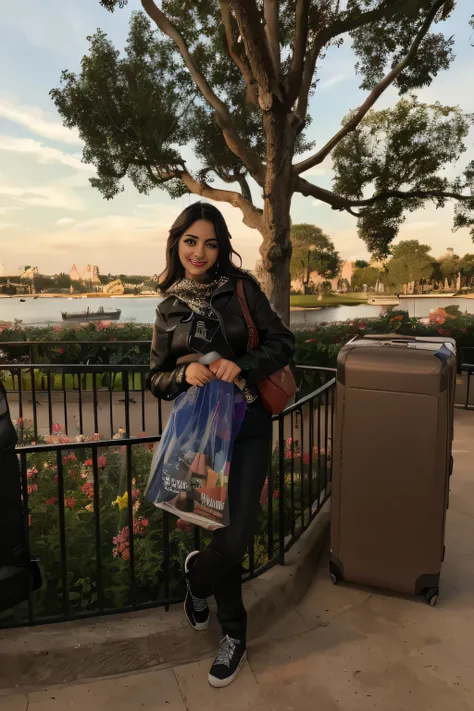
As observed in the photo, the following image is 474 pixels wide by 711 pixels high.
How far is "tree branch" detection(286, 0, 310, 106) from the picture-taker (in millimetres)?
5805

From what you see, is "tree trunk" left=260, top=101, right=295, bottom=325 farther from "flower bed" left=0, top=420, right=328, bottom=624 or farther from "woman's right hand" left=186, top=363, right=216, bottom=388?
"woman's right hand" left=186, top=363, right=216, bottom=388

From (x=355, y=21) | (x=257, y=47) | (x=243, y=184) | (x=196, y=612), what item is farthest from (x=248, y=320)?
(x=243, y=184)

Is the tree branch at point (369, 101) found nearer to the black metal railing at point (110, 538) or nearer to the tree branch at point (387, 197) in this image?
→ the tree branch at point (387, 197)

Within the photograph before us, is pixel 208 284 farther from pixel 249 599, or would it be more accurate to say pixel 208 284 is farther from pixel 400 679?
pixel 400 679

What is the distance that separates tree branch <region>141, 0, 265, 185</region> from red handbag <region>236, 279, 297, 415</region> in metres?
6.08

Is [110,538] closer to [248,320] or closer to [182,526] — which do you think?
[182,526]

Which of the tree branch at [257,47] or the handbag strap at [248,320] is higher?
the tree branch at [257,47]

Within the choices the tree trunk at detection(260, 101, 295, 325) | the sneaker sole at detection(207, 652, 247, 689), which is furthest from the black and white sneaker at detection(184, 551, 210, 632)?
the tree trunk at detection(260, 101, 295, 325)

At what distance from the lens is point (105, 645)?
203cm

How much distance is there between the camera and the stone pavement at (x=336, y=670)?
1891 millimetres

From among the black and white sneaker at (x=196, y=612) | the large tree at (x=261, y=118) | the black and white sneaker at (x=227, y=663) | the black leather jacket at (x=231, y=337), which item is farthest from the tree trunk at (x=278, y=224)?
the black and white sneaker at (x=227, y=663)

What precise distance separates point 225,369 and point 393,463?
3.91 feet

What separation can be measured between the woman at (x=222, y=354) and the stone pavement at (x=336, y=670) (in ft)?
0.43

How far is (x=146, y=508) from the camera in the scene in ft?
10.1
